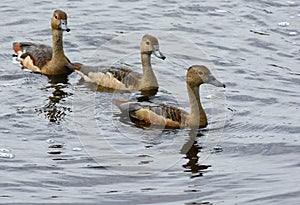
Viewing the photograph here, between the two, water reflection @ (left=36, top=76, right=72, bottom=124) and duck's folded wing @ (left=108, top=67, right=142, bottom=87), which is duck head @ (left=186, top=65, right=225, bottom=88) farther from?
water reflection @ (left=36, top=76, right=72, bottom=124)

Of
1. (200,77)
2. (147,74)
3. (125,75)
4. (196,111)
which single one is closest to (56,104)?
(125,75)

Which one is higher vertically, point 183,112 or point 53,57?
point 53,57

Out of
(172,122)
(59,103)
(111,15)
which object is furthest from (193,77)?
(111,15)

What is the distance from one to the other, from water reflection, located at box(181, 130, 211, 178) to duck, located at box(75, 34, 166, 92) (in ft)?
7.25

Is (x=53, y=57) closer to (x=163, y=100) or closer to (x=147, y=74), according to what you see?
(x=147, y=74)

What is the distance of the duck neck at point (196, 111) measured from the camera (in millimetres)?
11570

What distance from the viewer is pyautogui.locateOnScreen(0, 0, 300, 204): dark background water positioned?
9.09 meters

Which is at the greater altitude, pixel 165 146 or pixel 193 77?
pixel 193 77

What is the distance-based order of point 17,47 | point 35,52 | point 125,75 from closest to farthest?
1. point 125,75
2. point 35,52
3. point 17,47

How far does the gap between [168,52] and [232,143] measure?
4.97 meters

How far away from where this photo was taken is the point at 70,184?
9133 millimetres

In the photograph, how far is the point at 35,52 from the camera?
14.8 m

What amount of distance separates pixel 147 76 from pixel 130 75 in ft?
1.20

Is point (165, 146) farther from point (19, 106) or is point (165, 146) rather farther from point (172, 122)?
point (19, 106)
